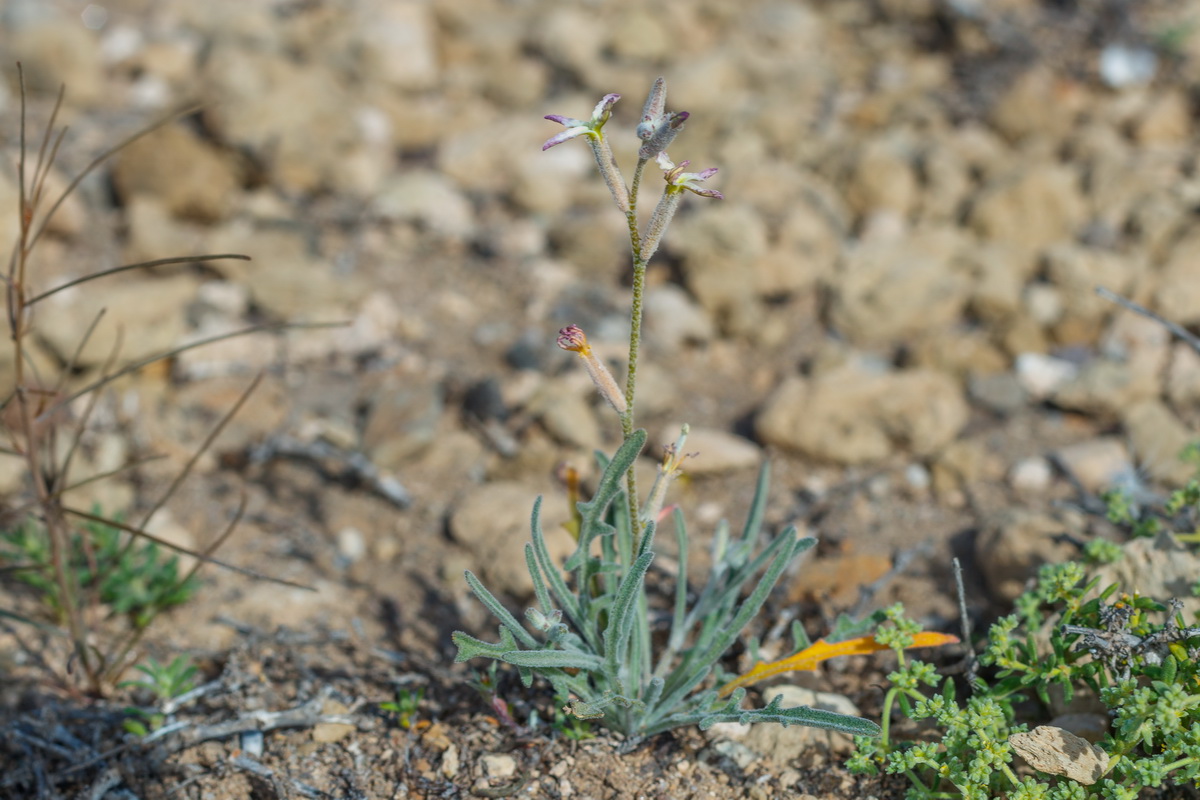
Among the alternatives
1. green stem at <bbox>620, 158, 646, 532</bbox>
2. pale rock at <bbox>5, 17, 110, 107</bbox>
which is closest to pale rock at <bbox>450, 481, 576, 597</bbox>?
green stem at <bbox>620, 158, 646, 532</bbox>

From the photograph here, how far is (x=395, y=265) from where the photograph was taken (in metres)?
4.62

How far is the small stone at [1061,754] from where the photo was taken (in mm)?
1938

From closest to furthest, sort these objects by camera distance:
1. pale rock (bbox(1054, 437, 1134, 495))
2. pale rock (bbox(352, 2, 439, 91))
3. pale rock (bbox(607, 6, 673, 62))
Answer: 1. pale rock (bbox(1054, 437, 1134, 495))
2. pale rock (bbox(352, 2, 439, 91))
3. pale rock (bbox(607, 6, 673, 62))

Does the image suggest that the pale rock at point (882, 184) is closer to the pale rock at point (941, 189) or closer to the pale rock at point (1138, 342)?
the pale rock at point (941, 189)

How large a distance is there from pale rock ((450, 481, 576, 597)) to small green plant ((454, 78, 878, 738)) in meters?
0.49

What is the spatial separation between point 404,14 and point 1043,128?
4.06 metres

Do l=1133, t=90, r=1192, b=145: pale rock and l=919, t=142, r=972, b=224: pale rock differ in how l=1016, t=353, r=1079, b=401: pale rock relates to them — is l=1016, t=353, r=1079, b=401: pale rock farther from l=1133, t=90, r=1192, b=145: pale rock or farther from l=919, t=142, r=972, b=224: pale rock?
l=1133, t=90, r=1192, b=145: pale rock

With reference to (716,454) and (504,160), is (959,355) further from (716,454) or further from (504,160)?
(504,160)

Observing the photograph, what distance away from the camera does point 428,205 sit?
486cm

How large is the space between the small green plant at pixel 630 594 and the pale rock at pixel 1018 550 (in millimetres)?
865

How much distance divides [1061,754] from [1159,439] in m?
1.96

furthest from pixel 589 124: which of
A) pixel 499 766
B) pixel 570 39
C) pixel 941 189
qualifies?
pixel 570 39

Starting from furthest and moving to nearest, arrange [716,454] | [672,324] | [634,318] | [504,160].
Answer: [504,160]
[672,324]
[716,454]
[634,318]

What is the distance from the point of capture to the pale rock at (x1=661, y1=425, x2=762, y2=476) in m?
3.53
